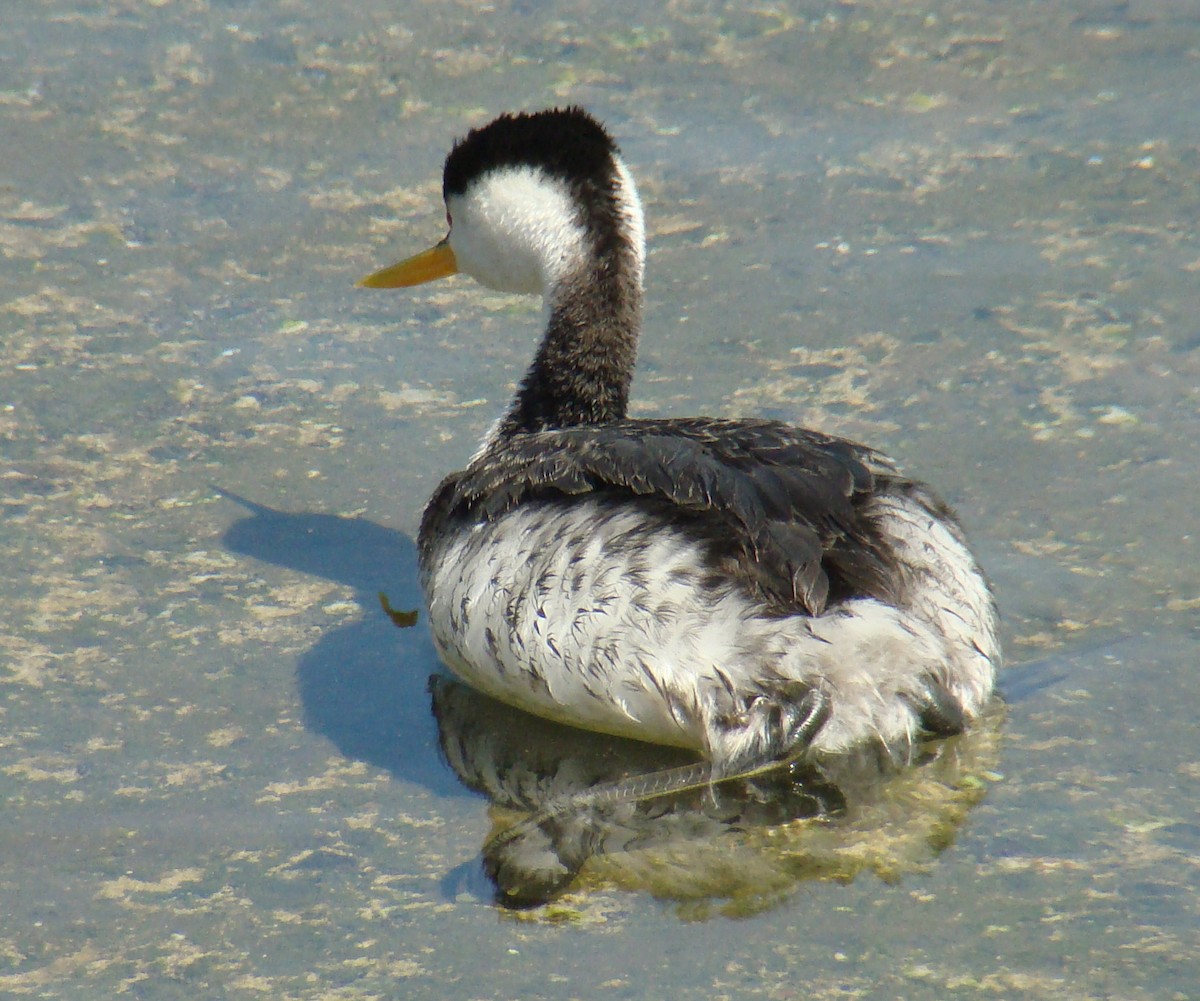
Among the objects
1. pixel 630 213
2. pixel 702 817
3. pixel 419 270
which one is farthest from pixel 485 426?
pixel 702 817

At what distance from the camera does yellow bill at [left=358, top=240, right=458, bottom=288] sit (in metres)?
6.12

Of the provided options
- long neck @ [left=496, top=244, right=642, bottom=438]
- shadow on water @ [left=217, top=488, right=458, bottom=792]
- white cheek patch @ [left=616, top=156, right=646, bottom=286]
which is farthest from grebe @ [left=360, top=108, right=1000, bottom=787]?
white cheek patch @ [left=616, top=156, right=646, bottom=286]

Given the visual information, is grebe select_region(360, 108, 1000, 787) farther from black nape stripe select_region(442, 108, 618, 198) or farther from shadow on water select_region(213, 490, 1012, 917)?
black nape stripe select_region(442, 108, 618, 198)

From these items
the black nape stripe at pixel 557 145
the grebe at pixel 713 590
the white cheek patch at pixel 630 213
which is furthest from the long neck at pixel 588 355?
the grebe at pixel 713 590

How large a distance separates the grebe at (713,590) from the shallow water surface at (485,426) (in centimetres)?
27

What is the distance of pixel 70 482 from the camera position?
18.8ft

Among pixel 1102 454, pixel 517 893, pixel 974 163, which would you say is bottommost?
pixel 517 893

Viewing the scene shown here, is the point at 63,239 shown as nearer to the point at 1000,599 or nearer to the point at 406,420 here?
the point at 406,420

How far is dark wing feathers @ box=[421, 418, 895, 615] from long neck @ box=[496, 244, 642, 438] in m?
0.55

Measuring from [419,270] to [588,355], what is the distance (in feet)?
3.34

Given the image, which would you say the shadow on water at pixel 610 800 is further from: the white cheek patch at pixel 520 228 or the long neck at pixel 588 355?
the white cheek patch at pixel 520 228

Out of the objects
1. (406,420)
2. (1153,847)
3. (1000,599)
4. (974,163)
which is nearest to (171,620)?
(406,420)

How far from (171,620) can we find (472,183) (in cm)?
167

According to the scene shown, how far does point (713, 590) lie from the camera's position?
13.6 ft
